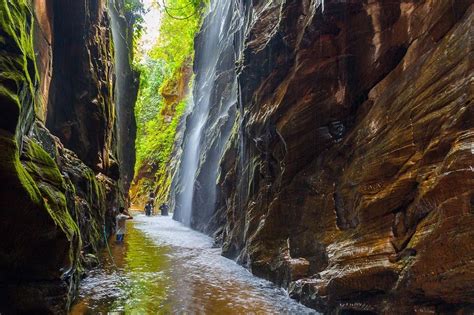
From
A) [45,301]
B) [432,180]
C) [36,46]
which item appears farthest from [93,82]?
[432,180]

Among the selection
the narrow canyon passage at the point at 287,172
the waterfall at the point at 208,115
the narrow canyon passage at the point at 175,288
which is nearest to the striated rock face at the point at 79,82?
the narrow canyon passage at the point at 287,172

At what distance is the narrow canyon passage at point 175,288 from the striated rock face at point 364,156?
651mm

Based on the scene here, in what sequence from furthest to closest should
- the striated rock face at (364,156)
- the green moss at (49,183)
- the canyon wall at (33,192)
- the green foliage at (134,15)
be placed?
the green foliage at (134,15)
the green moss at (49,183)
the striated rock face at (364,156)
the canyon wall at (33,192)

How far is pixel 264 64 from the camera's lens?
1238 cm

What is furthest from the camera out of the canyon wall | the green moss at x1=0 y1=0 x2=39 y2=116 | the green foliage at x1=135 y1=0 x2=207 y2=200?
the green foliage at x1=135 y1=0 x2=207 y2=200

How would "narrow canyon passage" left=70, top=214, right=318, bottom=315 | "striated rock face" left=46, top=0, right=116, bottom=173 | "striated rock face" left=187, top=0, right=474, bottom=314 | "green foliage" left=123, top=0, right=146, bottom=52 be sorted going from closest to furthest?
"striated rock face" left=187, top=0, right=474, bottom=314
"narrow canyon passage" left=70, top=214, right=318, bottom=315
"striated rock face" left=46, top=0, right=116, bottom=173
"green foliage" left=123, top=0, right=146, bottom=52

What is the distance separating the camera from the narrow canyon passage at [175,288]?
734cm

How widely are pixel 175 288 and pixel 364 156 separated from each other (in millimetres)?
5278

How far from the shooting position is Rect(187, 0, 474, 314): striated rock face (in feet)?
18.1

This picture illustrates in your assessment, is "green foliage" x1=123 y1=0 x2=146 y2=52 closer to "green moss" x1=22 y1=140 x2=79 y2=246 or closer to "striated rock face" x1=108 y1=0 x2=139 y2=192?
"striated rock face" x1=108 y1=0 x2=139 y2=192

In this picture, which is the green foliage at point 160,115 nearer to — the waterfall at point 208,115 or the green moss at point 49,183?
the waterfall at point 208,115

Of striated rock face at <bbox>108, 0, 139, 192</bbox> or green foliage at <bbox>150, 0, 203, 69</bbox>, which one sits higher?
green foliage at <bbox>150, 0, 203, 69</bbox>

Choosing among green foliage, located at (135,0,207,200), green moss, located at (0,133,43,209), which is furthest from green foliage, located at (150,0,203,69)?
green moss, located at (0,133,43,209)

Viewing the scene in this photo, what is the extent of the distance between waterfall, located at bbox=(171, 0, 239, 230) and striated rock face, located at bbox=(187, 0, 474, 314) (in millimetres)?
9676
